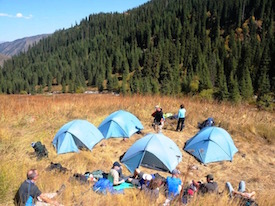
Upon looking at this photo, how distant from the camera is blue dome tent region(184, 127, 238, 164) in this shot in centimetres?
1044

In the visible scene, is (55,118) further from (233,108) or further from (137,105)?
(233,108)

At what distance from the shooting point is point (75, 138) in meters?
10.9

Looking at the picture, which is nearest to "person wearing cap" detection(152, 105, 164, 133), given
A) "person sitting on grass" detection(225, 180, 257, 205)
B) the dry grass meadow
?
the dry grass meadow

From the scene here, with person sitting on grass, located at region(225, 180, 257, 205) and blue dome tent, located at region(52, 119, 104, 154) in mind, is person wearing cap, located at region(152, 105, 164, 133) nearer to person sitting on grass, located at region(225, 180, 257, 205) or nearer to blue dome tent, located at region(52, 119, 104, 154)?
blue dome tent, located at region(52, 119, 104, 154)

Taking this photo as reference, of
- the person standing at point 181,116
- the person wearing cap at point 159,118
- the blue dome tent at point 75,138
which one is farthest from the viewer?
the person standing at point 181,116

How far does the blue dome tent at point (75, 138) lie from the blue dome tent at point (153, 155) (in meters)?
1.94

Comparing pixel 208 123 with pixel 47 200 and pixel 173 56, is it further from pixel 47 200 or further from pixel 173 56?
pixel 173 56

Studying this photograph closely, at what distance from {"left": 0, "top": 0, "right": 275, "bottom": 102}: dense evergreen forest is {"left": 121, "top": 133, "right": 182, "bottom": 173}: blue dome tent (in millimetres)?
43111

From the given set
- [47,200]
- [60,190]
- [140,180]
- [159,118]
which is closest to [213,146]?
[159,118]

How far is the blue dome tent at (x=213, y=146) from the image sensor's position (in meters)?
10.4

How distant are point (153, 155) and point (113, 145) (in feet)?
8.54

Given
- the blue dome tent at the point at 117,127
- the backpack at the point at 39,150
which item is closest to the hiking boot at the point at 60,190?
the backpack at the point at 39,150

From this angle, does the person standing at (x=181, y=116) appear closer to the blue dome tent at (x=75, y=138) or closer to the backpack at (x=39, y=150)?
the blue dome tent at (x=75, y=138)

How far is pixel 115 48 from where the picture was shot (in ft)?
376
